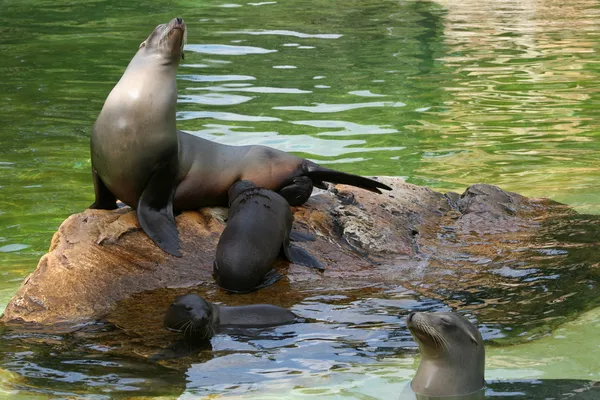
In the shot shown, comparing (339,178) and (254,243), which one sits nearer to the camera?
(254,243)

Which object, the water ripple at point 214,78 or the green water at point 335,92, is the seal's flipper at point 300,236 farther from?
the water ripple at point 214,78

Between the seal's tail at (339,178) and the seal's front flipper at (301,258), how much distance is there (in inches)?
40.4

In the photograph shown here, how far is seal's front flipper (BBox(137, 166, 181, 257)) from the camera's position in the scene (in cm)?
583

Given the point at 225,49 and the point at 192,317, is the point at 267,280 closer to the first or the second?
the point at 192,317

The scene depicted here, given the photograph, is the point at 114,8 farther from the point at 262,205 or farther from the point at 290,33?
the point at 262,205

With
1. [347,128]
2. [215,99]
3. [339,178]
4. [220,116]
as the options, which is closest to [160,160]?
[339,178]

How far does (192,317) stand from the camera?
4.79 metres

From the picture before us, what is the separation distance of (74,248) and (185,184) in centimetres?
99

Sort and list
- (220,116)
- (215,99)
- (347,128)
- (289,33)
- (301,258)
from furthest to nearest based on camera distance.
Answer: (289,33)
(215,99)
(220,116)
(347,128)
(301,258)

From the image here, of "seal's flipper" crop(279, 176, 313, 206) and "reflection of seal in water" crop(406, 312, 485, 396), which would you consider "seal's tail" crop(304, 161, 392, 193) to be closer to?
"seal's flipper" crop(279, 176, 313, 206)

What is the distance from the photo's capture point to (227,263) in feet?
18.1

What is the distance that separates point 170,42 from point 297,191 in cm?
132

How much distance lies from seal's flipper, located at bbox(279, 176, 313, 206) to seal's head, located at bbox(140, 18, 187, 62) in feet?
3.80

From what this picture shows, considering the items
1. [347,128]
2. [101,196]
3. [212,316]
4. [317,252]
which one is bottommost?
[347,128]
